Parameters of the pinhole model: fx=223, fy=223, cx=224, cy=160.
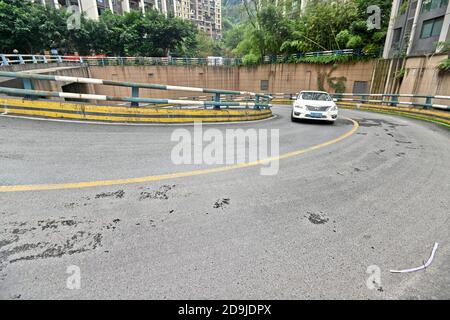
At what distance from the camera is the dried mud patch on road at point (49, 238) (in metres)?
1.99

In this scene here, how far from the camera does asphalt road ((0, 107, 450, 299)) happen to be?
1821mm

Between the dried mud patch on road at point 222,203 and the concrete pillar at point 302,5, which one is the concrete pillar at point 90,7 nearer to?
the concrete pillar at point 302,5

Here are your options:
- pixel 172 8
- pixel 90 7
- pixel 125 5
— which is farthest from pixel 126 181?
pixel 172 8

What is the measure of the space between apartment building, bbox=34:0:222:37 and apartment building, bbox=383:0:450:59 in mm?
35278

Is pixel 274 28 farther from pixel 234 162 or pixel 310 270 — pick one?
pixel 310 270

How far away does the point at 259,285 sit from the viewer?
1837 mm

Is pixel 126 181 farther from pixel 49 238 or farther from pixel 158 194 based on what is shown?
pixel 49 238

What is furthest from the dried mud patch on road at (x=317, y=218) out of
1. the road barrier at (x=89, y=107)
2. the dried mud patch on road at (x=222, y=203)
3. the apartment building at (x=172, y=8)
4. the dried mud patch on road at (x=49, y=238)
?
the apartment building at (x=172, y=8)

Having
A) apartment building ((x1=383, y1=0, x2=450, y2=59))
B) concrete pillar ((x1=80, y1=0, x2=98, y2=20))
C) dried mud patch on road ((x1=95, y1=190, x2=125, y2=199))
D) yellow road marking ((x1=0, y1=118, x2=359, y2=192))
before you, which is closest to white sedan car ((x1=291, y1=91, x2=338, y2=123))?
yellow road marking ((x1=0, y1=118, x2=359, y2=192))

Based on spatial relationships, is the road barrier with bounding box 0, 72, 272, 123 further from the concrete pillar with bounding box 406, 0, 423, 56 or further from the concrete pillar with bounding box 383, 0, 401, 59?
the concrete pillar with bounding box 383, 0, 401, 59

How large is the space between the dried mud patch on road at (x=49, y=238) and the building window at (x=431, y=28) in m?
24.3

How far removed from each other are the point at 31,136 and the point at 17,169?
5.38 ft

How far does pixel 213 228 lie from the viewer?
248cm

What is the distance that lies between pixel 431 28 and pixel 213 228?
24.1 metres
